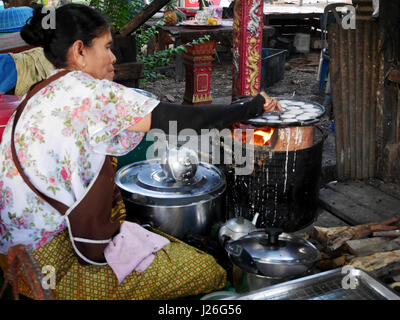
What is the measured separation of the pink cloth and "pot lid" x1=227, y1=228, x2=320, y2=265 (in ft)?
1.46

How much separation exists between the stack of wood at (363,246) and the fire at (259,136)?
804mm

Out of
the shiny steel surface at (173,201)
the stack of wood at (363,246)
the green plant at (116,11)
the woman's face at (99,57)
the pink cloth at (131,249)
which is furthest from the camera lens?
the green plant at (116,11)

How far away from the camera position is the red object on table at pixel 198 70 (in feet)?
21.1

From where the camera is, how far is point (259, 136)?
3.61 m

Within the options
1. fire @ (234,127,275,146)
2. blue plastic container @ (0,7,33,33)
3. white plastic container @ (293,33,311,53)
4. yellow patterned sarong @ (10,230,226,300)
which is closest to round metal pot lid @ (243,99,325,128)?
fire @ (234,127,275,146)

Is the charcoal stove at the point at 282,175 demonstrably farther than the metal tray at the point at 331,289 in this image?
Yes

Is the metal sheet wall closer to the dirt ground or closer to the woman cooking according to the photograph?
the dirt ground

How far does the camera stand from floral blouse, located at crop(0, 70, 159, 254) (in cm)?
214

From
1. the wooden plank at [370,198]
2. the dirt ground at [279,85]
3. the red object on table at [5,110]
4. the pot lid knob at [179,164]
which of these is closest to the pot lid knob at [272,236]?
the pot lid knob at [179,164]

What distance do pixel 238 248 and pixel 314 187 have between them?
1.58 meters

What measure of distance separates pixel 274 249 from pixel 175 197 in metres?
0.93

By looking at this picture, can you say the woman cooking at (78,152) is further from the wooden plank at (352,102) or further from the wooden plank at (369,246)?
the wooden plank at (352,102)

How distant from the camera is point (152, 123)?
2.20m

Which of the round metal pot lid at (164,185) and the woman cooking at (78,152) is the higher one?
the woman cooking at (78,152)
